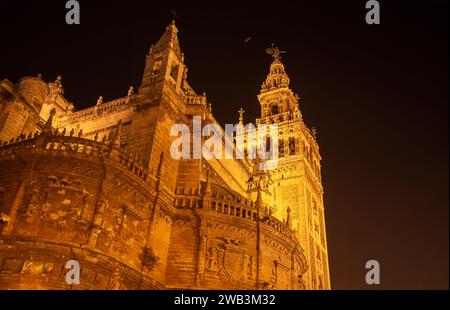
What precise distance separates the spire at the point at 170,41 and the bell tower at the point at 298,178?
19.6m

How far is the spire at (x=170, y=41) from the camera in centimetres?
2669

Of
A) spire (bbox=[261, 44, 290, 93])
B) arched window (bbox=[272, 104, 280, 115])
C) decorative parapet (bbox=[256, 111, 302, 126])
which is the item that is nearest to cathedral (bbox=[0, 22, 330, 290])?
decorative parapet (bbox=[256, 111, 302, 126])

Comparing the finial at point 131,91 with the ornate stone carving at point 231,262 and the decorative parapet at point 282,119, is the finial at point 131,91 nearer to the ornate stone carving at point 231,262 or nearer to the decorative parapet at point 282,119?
the ornate stone carving at point 231,262

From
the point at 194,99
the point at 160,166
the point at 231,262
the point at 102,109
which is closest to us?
the point at 231,262

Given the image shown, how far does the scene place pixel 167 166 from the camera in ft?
75.0

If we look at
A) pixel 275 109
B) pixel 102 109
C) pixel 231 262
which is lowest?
pixel 231 262

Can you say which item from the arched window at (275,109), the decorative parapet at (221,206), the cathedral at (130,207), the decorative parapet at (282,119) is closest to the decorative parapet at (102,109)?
the cathedral at (130,207)

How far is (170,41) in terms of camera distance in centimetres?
2677

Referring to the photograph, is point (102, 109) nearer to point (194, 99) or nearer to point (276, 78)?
point (194, 99)

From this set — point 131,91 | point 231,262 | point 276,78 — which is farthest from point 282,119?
point 231,262

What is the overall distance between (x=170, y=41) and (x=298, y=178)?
2763cm

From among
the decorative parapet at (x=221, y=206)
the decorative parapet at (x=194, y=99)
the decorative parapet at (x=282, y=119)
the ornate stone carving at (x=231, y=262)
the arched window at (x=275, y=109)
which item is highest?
the arched window at (x=275, y=109)

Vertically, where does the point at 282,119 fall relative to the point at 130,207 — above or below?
above

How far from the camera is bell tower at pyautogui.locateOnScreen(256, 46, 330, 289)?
4512 cm
